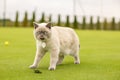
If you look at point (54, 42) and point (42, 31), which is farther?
point (54, 42)

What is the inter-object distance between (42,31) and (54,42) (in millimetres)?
480

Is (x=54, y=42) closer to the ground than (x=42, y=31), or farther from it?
closer to the ground

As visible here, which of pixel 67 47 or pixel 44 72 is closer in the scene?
pixel 44 72

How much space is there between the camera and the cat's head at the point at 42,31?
24.5 feet

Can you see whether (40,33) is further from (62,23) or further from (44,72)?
(62,23)

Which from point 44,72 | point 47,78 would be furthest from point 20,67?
point 47,78

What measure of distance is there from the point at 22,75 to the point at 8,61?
2.21m

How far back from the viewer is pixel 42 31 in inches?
295

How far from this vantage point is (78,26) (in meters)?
44.6

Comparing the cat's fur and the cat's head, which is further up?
the cat's head

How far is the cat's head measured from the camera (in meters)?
7.48

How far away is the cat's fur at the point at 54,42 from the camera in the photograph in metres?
7.53

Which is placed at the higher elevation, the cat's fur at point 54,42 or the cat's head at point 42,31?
the cat's head at point 42,31

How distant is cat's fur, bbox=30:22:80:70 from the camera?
7531 mm
